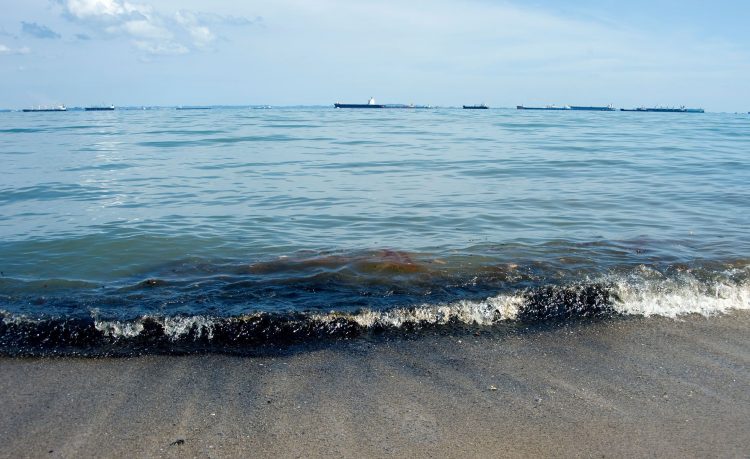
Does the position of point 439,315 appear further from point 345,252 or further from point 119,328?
point 119,328

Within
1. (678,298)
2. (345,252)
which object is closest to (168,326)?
(345,252)

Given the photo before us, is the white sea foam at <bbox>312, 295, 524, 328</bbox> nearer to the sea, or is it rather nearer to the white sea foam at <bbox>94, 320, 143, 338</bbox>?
the sea

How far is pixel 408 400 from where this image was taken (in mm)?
4047

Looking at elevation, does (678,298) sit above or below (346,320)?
above

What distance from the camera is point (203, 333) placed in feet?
17.5

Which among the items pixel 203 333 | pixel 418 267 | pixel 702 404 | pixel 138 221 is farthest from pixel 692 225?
pixel 138 221

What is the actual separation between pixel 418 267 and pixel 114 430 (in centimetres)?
443

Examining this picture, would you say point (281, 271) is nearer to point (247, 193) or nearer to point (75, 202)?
point (247, 193)

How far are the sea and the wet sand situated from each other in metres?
0.47

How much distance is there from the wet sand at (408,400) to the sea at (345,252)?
1.54 feet

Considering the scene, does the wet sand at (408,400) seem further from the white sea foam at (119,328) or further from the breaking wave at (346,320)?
the white sea foam at (119,328)

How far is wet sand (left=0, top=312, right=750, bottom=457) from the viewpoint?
11.5 feet

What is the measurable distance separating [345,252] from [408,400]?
4350 mm

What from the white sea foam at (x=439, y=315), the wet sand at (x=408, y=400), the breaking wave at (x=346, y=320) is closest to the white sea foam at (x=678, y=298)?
the breaking wave at (x=346, y=320)
